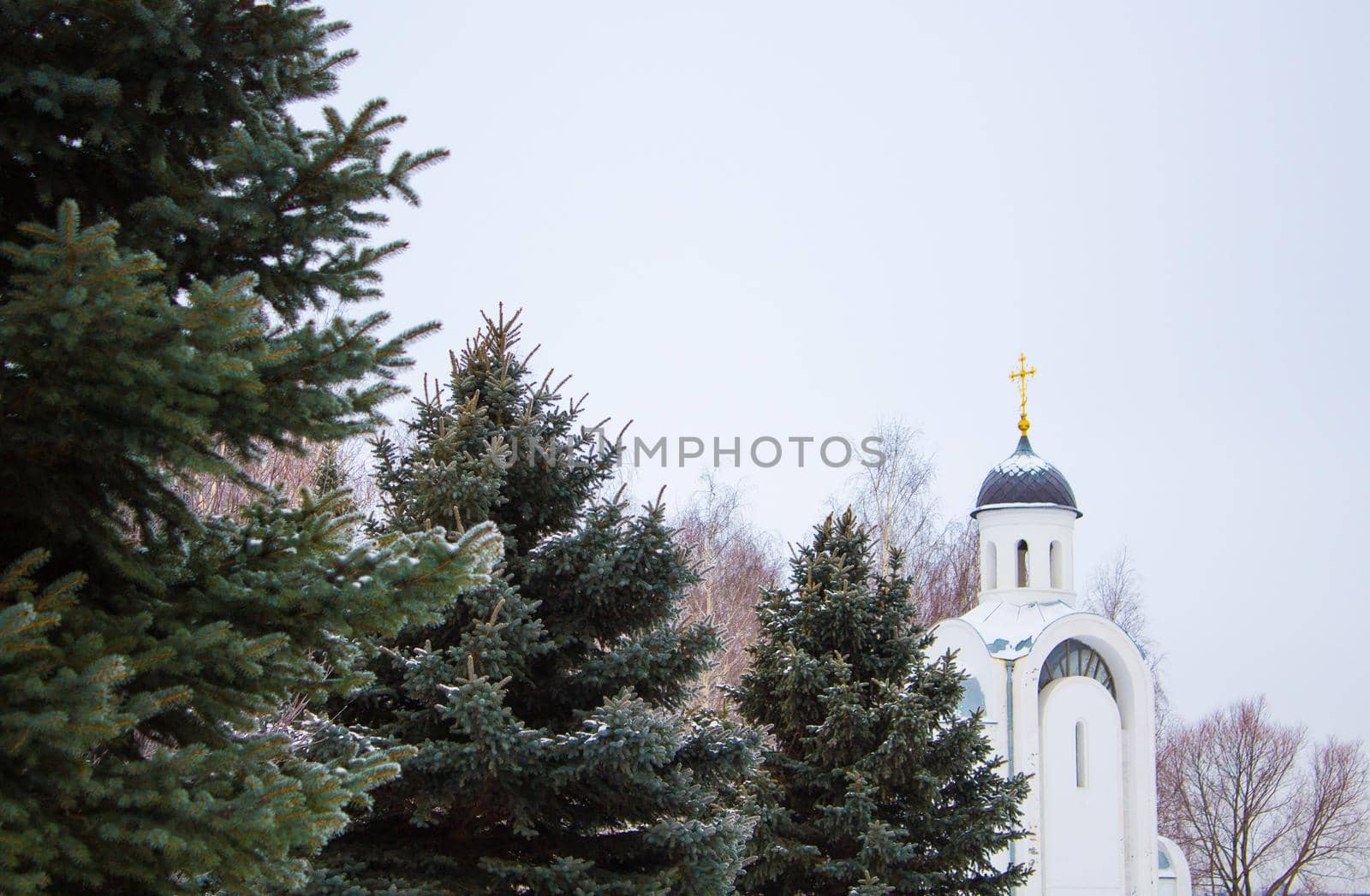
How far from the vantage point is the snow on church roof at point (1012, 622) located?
18.9m

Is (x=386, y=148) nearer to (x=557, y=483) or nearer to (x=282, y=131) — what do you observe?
(x=282, y=131)

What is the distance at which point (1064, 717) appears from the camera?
742 inches

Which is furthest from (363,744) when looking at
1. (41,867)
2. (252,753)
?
(41,867)

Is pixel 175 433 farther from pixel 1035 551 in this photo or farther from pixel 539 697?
pixel 1035 551

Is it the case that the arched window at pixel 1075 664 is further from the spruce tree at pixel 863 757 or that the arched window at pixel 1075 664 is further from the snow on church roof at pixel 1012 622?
the spruce tree at pixel 863 757

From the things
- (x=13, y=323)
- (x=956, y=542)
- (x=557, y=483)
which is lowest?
(x=13, y=323)

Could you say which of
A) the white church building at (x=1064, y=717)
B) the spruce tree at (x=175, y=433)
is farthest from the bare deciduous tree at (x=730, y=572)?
the spruce tree at (x=175, y=433)

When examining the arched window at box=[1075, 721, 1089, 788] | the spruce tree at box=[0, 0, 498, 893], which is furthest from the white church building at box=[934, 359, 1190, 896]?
the spruce tree at box=[0, 0, 498, 893]

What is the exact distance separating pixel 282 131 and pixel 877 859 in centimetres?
679

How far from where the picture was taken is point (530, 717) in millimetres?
6465

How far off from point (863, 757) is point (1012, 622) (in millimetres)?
11568

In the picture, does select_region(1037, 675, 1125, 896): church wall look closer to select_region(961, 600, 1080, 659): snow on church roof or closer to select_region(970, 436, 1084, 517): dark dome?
select_region(961, 600, 1080, 659): snow on church roof

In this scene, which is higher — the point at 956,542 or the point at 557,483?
the point at 956,542

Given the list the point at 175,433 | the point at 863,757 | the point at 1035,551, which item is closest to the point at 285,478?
the point at 863,757
